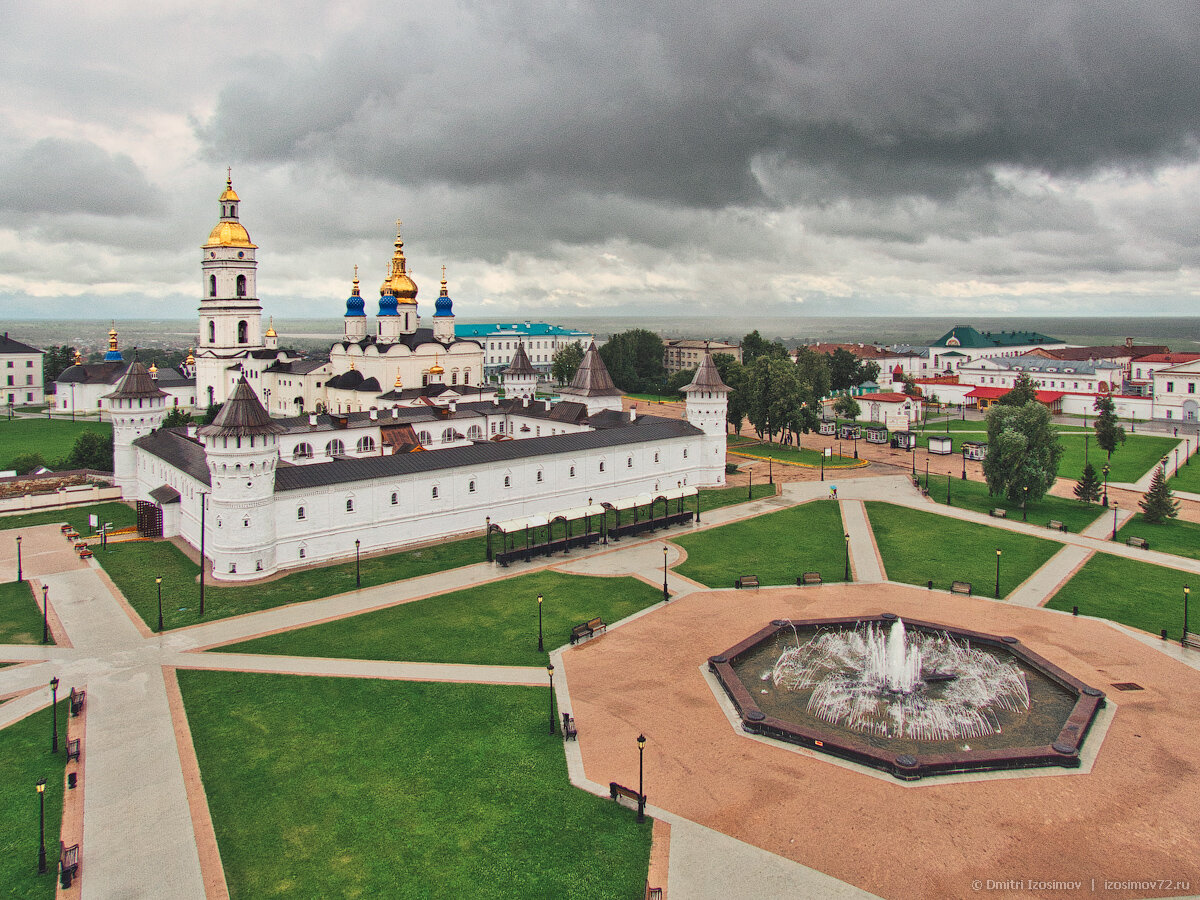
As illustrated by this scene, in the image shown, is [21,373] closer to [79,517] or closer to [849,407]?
[79,517]

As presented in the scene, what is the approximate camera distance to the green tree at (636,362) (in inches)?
4264

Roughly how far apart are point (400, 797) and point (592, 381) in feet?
139

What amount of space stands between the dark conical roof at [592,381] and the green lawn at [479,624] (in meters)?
26.1

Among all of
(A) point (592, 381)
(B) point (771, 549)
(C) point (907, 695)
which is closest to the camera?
(C) point (907, 695)

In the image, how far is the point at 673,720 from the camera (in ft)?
69.7

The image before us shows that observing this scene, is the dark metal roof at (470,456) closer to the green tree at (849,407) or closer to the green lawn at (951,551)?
the green lawn at (951,551)

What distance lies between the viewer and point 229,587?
32812 millimetres

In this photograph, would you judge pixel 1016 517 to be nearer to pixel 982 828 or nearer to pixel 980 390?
pixel 982 828

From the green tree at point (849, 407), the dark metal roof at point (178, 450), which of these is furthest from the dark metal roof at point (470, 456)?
the green tree at point (849, 407)

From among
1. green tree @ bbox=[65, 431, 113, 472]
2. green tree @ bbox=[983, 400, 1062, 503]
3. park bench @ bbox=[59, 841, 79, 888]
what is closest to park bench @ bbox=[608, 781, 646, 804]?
park bench @ bbox=[59, 841, 79, 888]

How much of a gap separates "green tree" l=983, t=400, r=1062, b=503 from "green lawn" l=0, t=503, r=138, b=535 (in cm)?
4983

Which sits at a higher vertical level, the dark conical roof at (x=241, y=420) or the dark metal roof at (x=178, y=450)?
the dark conical roof at (x=241, y=420)

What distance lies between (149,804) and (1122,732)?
2437 cm

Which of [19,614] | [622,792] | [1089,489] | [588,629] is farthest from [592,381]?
[622,792]
